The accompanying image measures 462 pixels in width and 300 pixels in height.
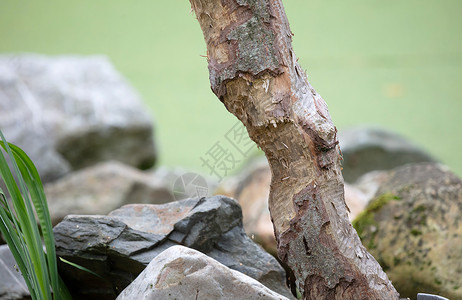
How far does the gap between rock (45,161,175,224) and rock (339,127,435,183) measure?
0.83m

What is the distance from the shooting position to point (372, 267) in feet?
3.34

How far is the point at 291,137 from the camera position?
97cm

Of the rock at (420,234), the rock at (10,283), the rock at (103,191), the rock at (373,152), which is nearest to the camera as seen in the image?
the rock at (10,283)

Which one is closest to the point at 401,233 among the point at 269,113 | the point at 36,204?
the point at 269,113

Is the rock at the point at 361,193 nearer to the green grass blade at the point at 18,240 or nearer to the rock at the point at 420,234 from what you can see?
the rock at the point at 420,234

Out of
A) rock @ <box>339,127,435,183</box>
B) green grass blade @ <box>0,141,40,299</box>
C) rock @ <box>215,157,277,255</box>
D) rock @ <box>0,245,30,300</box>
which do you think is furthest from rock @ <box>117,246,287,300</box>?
rock @ <box>339,127,435,183</box>

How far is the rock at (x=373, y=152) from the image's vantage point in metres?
2.59

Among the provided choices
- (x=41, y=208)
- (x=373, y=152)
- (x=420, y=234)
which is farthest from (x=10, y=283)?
(x=373, y=152)

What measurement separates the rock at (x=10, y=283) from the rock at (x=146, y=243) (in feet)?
0.44

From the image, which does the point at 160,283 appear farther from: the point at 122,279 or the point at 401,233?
the point at 401,233

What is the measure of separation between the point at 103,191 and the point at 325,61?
187cm

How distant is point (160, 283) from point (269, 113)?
33cm

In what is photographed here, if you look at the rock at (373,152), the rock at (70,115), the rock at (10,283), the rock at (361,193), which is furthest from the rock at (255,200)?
the rock at (70,115)

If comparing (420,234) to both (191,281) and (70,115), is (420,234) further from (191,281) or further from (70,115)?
(70,115)
